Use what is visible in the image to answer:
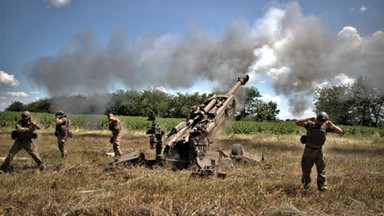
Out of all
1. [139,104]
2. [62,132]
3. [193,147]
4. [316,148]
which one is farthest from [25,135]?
[139,104]

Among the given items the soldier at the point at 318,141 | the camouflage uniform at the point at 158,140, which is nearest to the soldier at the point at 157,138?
the camouflage uniform at the point at 158,140

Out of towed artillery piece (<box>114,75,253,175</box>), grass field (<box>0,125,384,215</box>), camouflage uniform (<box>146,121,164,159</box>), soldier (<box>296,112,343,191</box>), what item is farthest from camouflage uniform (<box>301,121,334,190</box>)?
camouflage uniform (<box>146,121,164,159</box>)

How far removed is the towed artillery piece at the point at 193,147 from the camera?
10748mm

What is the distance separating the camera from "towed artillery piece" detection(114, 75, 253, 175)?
10.7 m

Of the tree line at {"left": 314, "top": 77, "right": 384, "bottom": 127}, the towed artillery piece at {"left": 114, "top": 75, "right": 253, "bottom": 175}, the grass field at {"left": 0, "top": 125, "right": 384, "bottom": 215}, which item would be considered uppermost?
the tree line at {"left": 314, "top": 77, "right": 384, "bottom": 127}

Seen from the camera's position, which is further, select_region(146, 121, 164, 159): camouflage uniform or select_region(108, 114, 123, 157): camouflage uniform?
select_region(108, 114, 123, 157): camouflage uniform

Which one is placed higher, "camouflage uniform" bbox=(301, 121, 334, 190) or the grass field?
"camouflage uniform" bbox=(301, 121, 334, 190)

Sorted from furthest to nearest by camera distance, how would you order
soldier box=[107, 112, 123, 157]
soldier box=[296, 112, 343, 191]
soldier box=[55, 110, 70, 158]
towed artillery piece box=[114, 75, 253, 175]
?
soldier box=[55, 110, 70, 158] → soldier box=[107, 112, 123, 157] → towed artillery piece box=[114, 75, 253, 175] → soldier box=[296, 112, 343, 191]

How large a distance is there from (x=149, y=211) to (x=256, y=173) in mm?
5044

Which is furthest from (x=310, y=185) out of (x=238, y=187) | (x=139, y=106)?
(x=139, y=106)

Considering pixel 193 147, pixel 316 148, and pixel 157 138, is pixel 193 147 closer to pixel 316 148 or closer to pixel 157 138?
pixel 157 138

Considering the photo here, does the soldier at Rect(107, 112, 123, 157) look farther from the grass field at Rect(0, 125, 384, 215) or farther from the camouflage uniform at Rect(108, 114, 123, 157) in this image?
the grass field at Rect(0, 125, 384, 215)

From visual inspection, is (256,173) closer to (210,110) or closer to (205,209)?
(210,110)

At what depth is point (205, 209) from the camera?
20.6 feet
